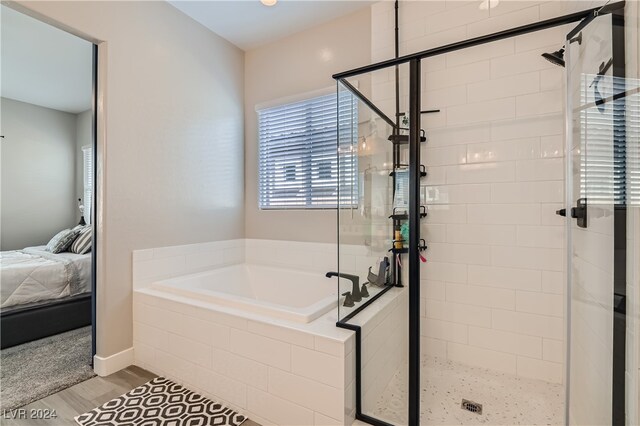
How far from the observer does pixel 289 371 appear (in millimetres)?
1427

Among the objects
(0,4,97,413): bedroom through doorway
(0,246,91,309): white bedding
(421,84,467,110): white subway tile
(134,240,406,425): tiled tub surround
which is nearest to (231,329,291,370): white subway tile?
(134,240,406,425): tiled tub surround

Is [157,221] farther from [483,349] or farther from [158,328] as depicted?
[483,349]

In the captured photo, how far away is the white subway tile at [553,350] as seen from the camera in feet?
5.96

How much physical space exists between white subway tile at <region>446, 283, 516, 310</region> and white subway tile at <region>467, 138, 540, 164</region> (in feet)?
2.86

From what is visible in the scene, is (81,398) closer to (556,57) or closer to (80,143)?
(556,57)

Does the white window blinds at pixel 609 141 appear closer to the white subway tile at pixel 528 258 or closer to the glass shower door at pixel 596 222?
the glass shower door at pixel 596 222

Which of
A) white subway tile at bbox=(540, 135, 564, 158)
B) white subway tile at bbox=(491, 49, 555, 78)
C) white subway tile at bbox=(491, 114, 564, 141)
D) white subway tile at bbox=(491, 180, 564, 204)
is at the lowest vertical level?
white subway tile at bbox=(491, 180, 564, 204)

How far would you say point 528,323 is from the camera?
1.89m

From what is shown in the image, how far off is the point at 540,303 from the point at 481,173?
2.95 feet

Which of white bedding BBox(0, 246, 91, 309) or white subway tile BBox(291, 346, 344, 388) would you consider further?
white bedding BBox(0, 246, 91, 309)

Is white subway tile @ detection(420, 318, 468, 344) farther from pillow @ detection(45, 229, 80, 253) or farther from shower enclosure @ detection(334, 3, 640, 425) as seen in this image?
pillow @ detection(45, 229, 80, 253)

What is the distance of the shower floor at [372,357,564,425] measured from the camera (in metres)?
1.52

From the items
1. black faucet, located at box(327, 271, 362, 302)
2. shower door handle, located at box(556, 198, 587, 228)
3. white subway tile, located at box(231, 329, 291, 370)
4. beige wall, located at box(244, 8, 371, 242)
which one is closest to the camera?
shower door handle, located at box(556, 198, 587, 228)

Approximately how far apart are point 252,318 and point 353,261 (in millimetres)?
637
